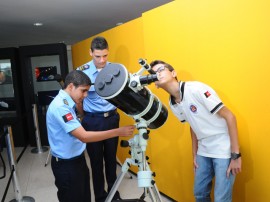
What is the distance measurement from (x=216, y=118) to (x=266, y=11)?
0.66 metres

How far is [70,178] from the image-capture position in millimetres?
1707

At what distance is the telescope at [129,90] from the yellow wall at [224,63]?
60 centimetres

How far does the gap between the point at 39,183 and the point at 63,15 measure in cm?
249

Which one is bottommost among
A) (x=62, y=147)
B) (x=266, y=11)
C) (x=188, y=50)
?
(x=62, y=147)

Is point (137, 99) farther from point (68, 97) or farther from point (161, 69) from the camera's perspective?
point (68, 97)

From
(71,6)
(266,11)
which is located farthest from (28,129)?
(266,11)

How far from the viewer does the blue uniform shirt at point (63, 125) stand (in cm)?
156

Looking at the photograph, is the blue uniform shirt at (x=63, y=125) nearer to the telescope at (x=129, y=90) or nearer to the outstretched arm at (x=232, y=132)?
the telescope at (x=129, y=90)

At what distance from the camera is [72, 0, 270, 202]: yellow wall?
149cm

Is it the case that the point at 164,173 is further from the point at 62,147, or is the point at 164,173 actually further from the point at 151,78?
the point at 151,78

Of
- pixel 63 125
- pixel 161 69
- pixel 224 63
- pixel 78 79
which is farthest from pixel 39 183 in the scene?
pixel 224 63

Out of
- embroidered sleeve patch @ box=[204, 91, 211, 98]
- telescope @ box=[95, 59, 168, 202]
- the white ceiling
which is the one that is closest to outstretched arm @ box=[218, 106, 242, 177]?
embroidered sleeve patch @ box=[204, 91, 211, 98]

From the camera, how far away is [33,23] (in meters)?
Result: 4.34

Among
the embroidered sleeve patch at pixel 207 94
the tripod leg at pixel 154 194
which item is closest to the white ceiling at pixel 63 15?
the embroidered sleeve patch at pixel 207 94
